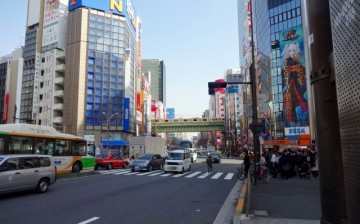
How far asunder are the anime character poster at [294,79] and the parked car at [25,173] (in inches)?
2052

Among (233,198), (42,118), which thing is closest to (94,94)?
(42,118)

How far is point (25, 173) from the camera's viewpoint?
1213 cm

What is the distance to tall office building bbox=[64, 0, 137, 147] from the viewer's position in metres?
73.2

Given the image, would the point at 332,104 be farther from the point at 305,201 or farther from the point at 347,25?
the point at 305,201

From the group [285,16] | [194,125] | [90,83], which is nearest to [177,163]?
[285,16]

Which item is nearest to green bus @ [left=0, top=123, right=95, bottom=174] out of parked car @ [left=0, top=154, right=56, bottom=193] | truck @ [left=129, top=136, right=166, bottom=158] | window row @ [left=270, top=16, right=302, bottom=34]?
parked car @ [left=0, top=154, right=56, bottom=193]

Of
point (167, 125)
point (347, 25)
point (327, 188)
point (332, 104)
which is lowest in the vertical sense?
point (327, 188)

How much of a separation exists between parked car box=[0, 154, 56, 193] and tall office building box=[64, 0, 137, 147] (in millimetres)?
60169

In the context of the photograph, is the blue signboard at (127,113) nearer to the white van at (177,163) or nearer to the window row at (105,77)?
the window row at (105,77)

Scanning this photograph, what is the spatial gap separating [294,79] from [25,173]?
182 feet

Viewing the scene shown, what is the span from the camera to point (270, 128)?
66688mm

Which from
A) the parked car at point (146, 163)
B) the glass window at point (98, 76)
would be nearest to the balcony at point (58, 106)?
the glass window at point (98, 76)

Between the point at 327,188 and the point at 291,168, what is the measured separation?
17.5 m

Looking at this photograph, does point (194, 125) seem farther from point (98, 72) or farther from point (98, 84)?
point (98, 72)
